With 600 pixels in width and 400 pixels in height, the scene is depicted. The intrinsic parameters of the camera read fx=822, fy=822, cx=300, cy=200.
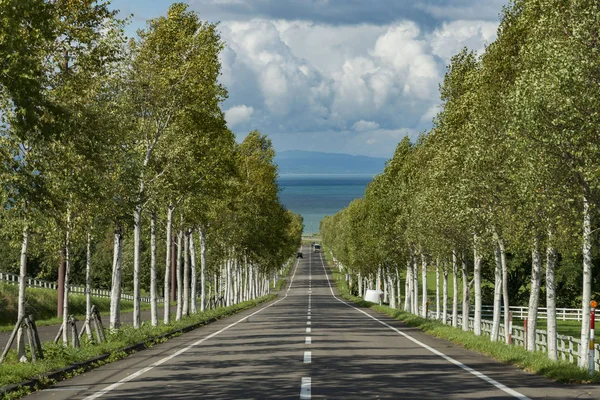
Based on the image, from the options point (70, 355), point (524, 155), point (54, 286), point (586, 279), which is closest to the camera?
point (586, 279)

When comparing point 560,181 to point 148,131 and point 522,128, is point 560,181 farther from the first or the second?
point 148,131

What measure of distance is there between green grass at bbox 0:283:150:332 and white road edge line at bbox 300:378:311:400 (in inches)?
1182

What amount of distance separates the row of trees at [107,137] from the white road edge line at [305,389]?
5129 millimetres

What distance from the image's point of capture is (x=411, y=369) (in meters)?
17.1

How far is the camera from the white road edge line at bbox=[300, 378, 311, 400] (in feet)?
42.1

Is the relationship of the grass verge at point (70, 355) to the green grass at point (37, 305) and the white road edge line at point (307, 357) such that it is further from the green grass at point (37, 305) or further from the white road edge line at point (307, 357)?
the green grass at point (37, 305)

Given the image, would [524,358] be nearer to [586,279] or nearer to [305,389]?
[586,279]

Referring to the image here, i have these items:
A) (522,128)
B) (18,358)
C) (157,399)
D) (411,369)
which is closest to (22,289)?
(18,358)

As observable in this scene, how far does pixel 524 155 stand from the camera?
773 inches

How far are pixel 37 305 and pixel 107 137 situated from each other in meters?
41.6

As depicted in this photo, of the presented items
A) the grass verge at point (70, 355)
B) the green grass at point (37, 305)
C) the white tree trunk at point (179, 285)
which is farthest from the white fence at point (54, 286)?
the grass verge at point (70, 355)

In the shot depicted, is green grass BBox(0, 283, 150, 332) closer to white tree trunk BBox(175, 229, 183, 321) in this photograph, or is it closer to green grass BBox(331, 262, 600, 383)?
white tree trunk BBox(175, 229, 183, 321)

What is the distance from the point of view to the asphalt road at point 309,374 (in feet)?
43.6

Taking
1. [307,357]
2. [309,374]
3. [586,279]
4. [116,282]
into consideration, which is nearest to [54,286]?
[116,282]
